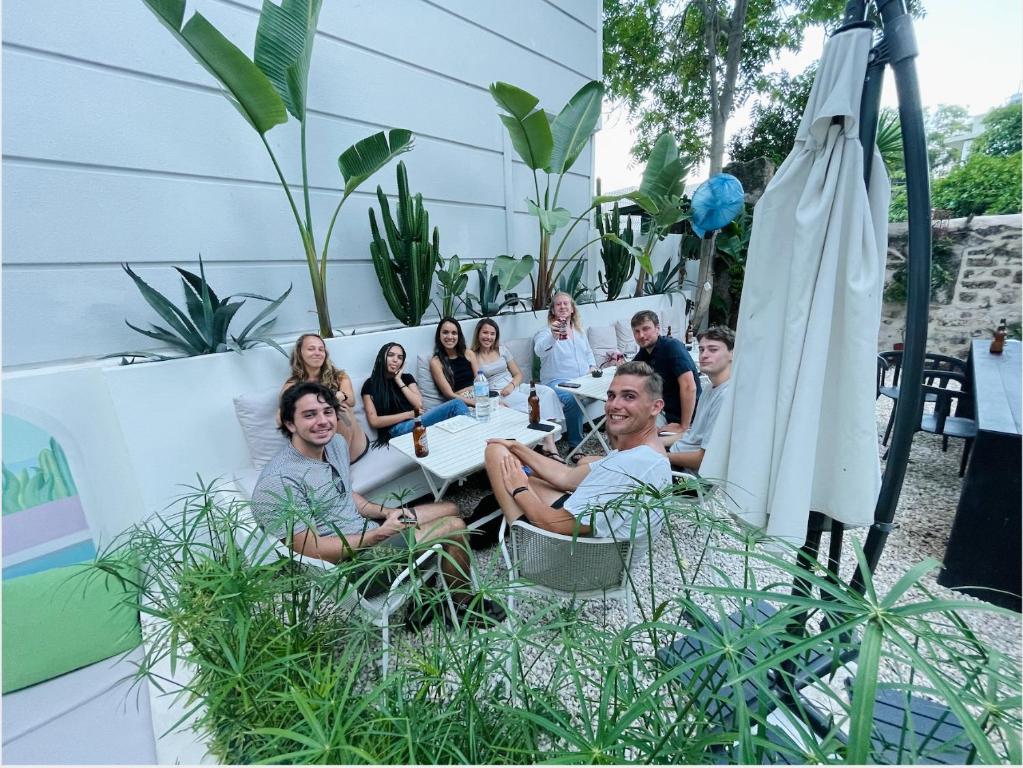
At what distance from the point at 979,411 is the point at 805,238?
86.8 inches

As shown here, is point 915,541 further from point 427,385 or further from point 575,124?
point 575,124

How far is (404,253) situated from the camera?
11.8 feet

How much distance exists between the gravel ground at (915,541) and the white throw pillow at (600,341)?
2.39 meters

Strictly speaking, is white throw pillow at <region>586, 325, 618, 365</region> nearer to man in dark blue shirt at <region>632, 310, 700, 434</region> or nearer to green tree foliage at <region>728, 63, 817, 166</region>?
man in dark blue shirt at <region>632, 310, 700, 434</region>

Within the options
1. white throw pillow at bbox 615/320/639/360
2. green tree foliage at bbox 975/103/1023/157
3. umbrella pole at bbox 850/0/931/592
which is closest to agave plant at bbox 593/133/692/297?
white throw pillow at bbox 615/320/639/360

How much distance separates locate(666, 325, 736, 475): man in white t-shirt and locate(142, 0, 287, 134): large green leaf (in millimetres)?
2943

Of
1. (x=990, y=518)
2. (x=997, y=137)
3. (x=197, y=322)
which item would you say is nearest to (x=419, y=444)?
(x=197, y=322)

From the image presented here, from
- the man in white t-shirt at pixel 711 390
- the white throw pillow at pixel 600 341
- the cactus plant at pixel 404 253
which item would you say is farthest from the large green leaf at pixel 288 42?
the white throw pillow at pixel 600 341

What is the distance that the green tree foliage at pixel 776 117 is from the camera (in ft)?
28.9

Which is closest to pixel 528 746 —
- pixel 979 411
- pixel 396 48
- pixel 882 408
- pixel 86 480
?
pixel 86 480

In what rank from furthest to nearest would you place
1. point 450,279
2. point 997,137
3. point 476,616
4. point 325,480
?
point 997,137, point 450,279, point 325,480, point 476,616

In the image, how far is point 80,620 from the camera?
157cm

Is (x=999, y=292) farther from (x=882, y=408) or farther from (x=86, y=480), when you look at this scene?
(x=86, y=480)

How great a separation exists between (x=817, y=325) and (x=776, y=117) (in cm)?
1081
